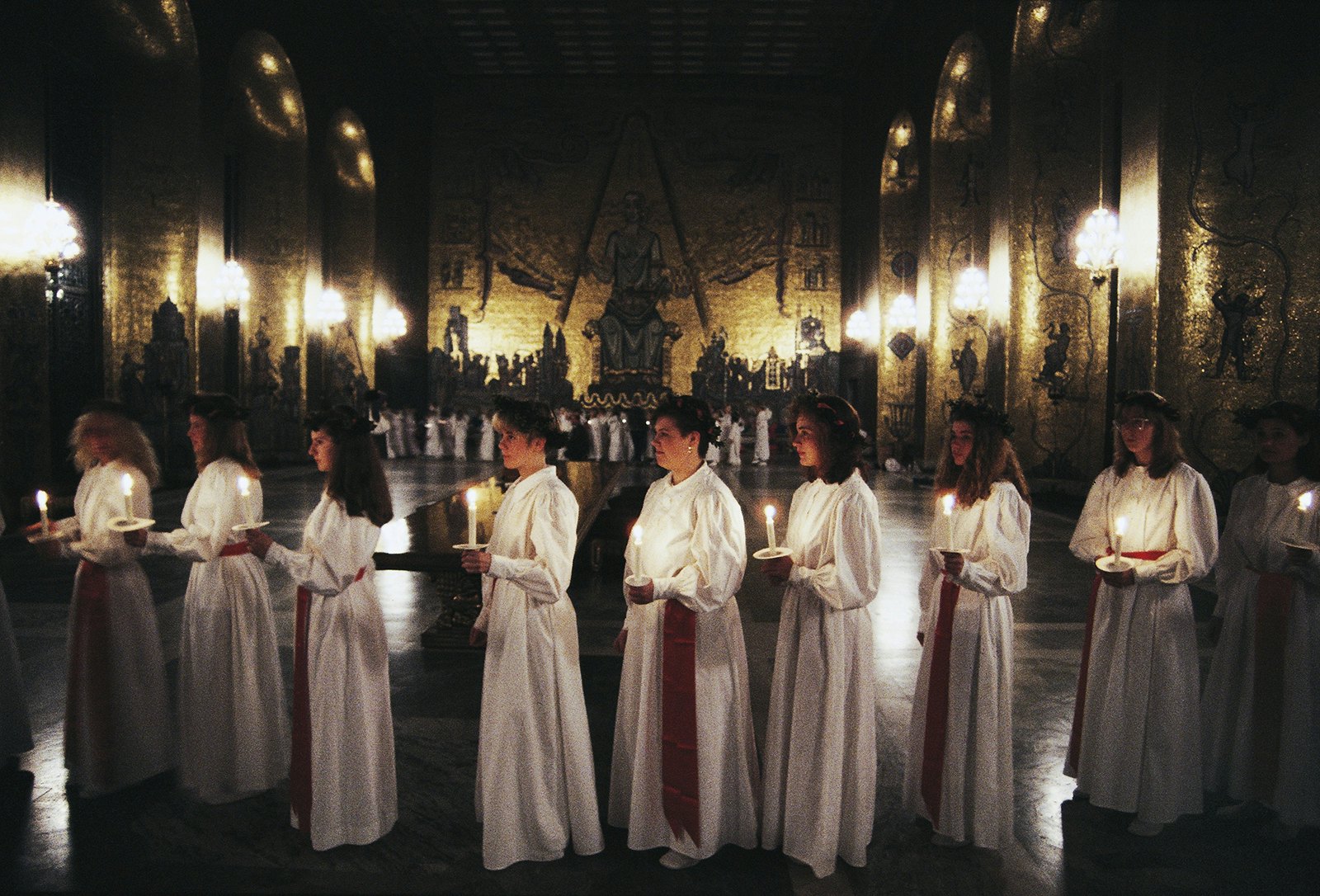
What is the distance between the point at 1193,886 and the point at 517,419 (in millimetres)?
3144

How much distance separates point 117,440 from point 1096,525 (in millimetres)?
4711

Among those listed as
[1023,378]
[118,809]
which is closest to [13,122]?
[118,809]

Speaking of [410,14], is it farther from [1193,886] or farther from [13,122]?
[1193,886]

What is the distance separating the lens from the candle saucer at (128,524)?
12.3ft

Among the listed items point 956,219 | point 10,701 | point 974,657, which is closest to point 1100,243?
point 956,219

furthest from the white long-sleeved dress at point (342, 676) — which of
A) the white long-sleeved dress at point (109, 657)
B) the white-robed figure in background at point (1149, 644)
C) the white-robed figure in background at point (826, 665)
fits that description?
the white-robed figure in background at point (1149, 644)

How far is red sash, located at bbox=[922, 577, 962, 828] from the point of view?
371 cm

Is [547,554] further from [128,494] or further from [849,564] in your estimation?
[128,494]

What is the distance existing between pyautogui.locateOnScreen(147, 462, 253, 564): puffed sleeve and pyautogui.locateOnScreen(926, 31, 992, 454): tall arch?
14.6m

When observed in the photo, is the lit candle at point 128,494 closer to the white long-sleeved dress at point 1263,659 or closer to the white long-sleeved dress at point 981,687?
the white long-sleeved dress at point 981,687

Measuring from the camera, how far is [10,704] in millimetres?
4250

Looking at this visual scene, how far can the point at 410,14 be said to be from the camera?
922 inches

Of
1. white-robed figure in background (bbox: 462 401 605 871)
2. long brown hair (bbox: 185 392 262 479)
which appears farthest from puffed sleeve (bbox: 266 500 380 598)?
long brown hair (bbox: 185 392 262 479)

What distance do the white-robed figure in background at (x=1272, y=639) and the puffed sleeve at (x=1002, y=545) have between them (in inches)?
45.1
